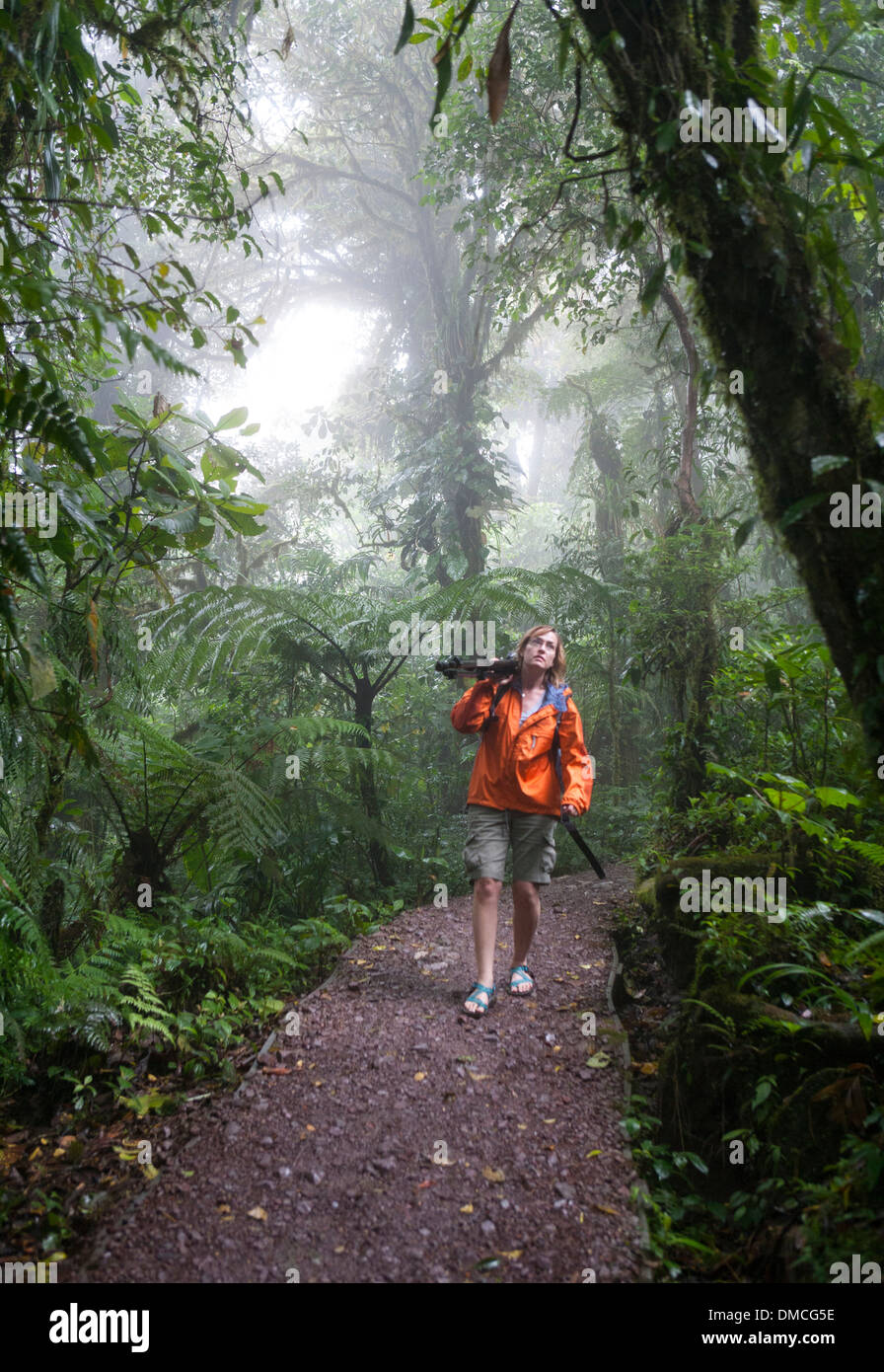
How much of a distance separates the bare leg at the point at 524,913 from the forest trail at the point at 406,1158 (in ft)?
0.88

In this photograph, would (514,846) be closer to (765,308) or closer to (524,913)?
(524,913)

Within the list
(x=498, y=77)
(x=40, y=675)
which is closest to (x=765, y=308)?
(x=498, y=77)

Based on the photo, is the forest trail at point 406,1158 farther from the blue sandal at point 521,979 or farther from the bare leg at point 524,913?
the bare leg at point 524,913

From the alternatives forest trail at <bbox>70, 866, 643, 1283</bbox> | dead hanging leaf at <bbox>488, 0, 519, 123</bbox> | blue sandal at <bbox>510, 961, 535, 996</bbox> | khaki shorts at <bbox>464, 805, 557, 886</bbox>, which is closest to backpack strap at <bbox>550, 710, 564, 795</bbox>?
khaki shorts at <bbox>464, 805, 557, 886</bbox>

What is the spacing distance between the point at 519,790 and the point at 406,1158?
5.63 ft

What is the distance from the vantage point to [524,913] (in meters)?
3.93

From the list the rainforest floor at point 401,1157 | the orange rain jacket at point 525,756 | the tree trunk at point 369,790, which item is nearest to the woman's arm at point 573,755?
the orange rain jacket at point 525,756

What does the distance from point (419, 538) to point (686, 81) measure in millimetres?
10167

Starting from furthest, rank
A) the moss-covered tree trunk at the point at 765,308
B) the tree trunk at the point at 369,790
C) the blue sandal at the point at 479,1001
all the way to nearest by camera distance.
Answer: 1. the tree trunk at the point at 369,790
2. the blue sandal at the point at 479,1001
3. the moss-covered tree trunk at the point at 765,308

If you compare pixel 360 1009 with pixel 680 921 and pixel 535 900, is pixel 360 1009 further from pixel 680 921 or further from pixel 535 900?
pixel 680 921

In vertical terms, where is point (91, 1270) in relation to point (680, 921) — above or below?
below

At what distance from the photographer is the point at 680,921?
405 centimetres

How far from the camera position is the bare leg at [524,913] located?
3883 mm
